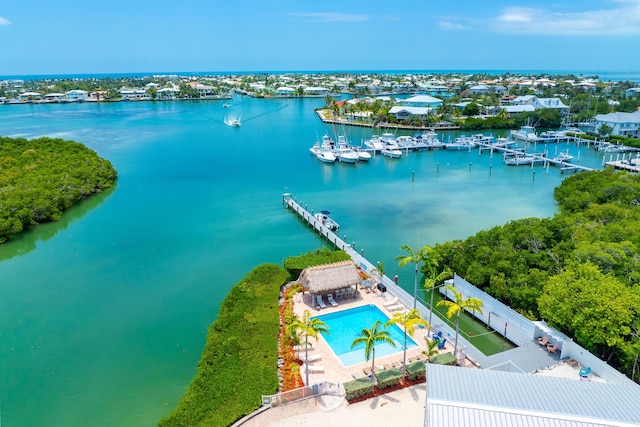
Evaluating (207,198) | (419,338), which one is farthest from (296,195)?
(419,338)

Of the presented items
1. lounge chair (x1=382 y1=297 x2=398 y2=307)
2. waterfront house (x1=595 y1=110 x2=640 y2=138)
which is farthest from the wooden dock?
lounge chair (x1=382 y1=297 x2=398 y2=307)

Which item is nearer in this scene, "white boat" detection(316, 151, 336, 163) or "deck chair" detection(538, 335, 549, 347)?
"deck chair" detection(538, 335, 549, 347)

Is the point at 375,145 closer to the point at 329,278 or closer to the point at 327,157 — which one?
the point at 327,157

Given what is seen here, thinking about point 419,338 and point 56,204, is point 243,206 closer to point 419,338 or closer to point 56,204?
point 56,204

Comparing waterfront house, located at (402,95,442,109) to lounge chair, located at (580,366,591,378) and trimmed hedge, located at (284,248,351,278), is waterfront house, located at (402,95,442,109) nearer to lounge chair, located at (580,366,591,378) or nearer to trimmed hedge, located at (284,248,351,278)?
trimmed hedge, located at (284,248,351,278)

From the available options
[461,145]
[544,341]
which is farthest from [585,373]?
[461,145]
